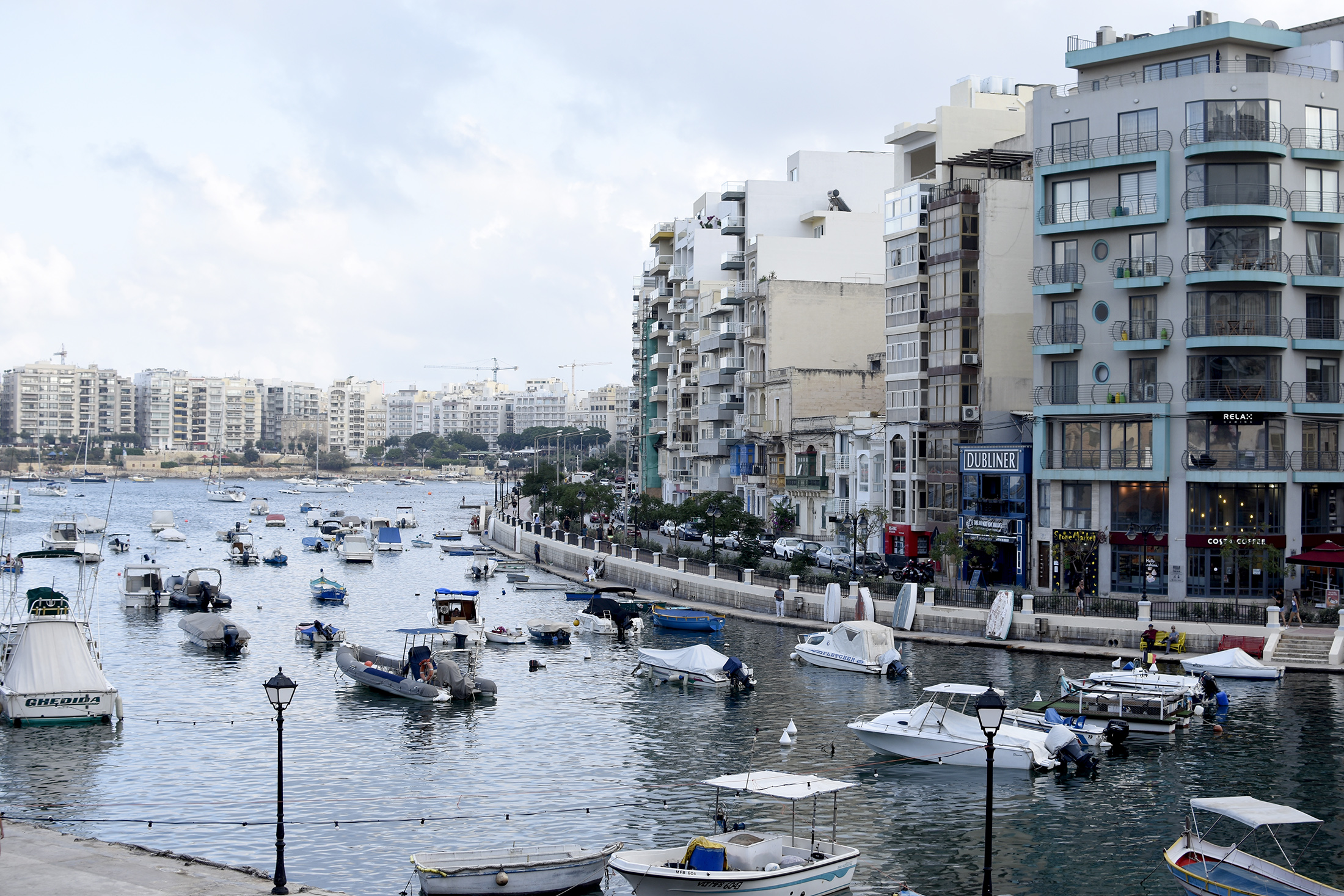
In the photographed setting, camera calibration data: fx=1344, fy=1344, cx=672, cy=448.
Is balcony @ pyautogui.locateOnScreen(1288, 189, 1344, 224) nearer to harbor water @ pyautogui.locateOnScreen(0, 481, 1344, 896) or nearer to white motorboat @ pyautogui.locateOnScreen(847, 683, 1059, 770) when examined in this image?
harbor water @ pyautogui.locateOnScreen(0, 481, 1344, 896)

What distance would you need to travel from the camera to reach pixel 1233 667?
179 feet

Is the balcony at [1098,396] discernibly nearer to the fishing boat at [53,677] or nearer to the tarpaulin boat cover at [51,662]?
the fishing boat at [53,677]

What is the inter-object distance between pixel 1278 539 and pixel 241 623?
Result: 188ft

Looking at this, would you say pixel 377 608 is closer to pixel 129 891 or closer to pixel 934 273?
pixel 934 273

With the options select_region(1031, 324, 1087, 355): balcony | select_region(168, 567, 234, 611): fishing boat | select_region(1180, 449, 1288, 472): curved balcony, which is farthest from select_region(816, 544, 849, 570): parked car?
select_region(168, 567, 234, 611): fishing boat

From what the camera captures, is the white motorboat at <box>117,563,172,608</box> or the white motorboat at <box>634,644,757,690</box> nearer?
the white motorboat at <box>634,644,757,690</box>

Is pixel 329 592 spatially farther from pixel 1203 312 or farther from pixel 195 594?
pixel 1203 312

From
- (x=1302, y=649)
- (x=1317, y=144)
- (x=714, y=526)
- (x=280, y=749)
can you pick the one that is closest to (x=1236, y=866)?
(x=280, y=749)

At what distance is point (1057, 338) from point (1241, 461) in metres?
12.0

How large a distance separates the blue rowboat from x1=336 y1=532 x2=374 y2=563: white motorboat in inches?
2312

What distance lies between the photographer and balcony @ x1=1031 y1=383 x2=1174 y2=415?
71688mm

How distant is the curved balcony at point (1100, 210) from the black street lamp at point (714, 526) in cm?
2950

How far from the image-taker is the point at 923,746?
41812mm

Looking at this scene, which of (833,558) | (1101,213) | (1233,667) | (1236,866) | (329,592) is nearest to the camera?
(1236,866)
